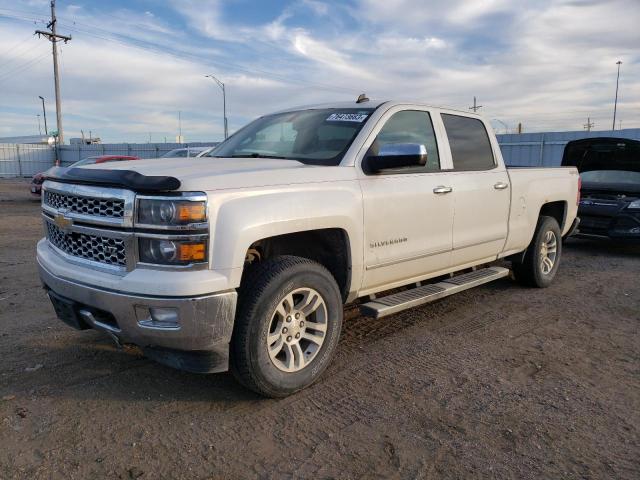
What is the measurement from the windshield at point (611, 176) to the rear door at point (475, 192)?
16.0 ft

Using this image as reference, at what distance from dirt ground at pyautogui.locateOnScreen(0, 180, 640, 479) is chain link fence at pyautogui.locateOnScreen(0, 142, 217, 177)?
3320 centimetres

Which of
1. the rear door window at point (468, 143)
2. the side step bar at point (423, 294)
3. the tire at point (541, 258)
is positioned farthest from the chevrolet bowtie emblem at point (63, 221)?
the tire at point (541, 258)

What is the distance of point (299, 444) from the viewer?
2.90 meters

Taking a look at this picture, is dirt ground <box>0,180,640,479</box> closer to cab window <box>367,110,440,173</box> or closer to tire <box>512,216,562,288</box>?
tire <box>512,216,562,288</box>

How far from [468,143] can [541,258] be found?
2.00 metres

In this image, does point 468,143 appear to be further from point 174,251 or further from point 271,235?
point 174,251

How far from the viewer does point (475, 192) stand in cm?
483

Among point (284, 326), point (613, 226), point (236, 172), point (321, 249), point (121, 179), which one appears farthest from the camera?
point (613, 226)

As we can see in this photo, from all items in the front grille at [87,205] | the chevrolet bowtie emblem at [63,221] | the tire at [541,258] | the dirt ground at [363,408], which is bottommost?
the dirt ground at [363,408]

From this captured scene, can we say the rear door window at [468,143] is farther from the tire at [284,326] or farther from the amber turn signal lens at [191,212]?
the amber turn signal lens at [191,212]

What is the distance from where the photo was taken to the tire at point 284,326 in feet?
10.3

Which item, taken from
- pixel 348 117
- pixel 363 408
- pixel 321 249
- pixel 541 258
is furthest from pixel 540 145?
pixel 363 408

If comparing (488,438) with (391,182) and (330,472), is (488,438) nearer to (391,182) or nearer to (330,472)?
(330,472)

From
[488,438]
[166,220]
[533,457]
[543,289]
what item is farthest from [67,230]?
[543,289]
